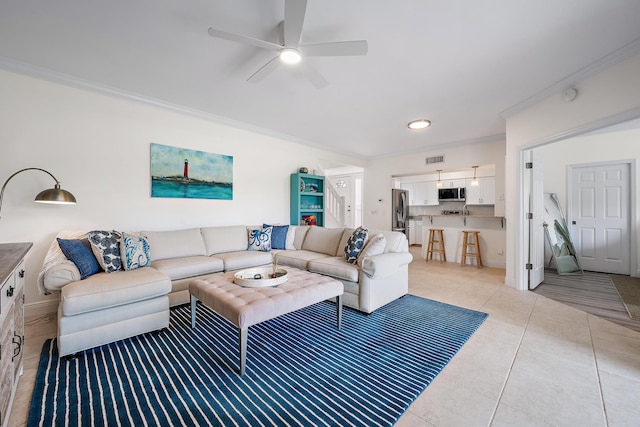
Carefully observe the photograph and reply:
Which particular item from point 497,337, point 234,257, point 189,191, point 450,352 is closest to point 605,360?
point 497,337

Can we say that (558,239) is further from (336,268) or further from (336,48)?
(336,48)

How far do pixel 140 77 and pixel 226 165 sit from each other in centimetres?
167

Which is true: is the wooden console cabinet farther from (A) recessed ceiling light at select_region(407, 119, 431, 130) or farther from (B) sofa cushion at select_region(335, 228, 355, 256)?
(A) recessed ceiling light at select_region(407, 119, 431, 130)

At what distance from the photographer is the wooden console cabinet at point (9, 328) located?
3.86 feet

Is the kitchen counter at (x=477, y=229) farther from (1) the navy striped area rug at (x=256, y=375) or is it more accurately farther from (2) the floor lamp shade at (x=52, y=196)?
(2) the floor lamp shade at (x=52, y=196)

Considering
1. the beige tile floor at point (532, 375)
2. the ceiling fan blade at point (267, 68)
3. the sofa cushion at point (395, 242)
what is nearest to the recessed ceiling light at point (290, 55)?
the ceiling fan blade at point (267, 68)

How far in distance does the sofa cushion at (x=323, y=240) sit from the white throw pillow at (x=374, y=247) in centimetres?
81

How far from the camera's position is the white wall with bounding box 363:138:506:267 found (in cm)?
505

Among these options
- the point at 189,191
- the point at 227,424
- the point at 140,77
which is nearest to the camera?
the point at 227,424

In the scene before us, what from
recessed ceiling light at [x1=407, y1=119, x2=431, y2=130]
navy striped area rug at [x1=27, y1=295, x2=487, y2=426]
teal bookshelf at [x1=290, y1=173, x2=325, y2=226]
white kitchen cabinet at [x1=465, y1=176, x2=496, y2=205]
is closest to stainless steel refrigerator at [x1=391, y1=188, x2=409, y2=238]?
white kitchen cabinet at [x1=465, y1=176, x2=496, y2=205]

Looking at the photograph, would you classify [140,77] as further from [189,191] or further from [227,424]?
[227,424]

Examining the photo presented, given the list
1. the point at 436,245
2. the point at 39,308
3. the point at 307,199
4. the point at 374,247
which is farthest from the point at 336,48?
the point at 436,245

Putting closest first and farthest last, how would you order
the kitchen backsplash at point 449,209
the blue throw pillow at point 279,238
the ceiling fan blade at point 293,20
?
the ceiling fan blade at point 293,20 → the blue throw pillow at point 279,238 → the kitchen backsplash at point 449,209

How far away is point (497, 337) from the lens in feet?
7.50
